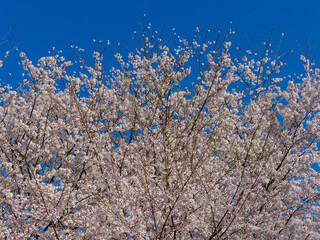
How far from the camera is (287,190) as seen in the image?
9.02 meters

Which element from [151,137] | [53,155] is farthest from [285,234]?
[53,155]

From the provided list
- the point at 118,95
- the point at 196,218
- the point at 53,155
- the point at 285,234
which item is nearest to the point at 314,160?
the point at 285,234

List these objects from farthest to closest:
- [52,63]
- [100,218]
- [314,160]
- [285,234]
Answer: [52,63] < [314,160] < [285,234] < [100,218]

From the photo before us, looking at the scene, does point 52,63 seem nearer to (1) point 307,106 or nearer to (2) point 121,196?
(2) point 121,196

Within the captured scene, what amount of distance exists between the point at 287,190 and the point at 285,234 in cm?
173

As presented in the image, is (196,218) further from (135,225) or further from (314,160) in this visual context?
(314,160)

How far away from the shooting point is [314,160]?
924cm

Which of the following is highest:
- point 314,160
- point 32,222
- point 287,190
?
point 314,160

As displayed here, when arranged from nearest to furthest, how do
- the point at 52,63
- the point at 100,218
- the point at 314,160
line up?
the point at 100,218 < the point at 314,160 < the point at 52,63

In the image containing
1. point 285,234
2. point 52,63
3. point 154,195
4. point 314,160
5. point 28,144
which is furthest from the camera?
point 52,63

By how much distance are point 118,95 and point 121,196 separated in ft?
17.4

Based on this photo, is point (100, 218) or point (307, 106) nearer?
point (100, 218)

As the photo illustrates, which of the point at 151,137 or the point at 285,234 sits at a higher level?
the point at 151,137

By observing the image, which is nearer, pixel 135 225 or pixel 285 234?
pixel 135 225
